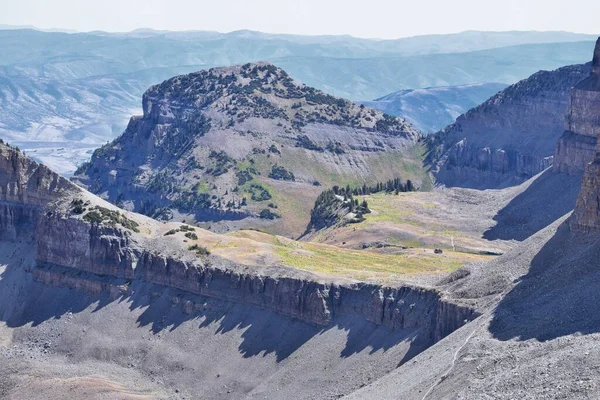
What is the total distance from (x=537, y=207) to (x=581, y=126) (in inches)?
602

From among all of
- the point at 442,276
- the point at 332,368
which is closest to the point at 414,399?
the point at 332,368

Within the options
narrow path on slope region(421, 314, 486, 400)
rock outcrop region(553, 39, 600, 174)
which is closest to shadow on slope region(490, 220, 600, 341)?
narrow path on slope region(421, 314, 486, 400)

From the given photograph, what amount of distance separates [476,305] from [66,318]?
1985 inches

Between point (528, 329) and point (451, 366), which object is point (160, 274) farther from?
point (528, 329)

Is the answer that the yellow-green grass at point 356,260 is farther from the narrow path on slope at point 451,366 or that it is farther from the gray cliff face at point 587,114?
the gray cliff face at point 587,114

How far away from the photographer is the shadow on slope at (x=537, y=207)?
548 ft

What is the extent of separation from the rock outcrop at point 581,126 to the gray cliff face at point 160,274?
7534 centimetres

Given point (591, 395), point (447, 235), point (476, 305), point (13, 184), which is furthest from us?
point (447, 235)

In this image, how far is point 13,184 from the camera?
461ft

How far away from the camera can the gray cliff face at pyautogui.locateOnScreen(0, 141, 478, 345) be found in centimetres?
10075

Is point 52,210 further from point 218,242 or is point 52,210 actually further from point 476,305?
point 476,305

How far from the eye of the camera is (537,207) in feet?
572

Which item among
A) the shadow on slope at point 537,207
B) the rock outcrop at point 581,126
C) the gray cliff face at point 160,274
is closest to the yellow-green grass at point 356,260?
the gray cliff face at point 160,274

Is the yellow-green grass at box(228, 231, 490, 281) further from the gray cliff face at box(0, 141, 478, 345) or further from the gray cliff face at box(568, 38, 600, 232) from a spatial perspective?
the gray cliff face at box(568, 38, 600, 232)
